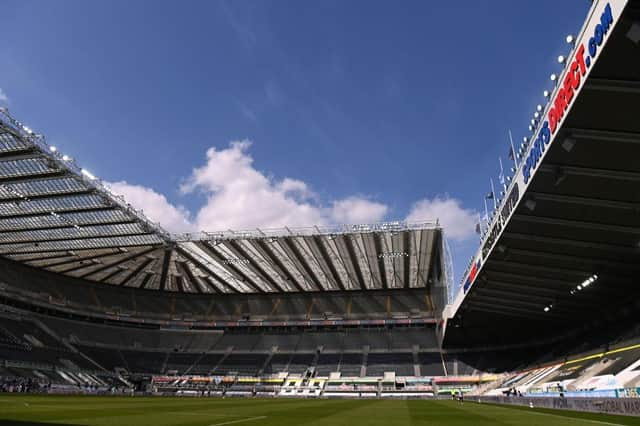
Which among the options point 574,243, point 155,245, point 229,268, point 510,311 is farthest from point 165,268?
point 574,243

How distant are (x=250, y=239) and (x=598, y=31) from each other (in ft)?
128

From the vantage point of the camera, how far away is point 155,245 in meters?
50.2

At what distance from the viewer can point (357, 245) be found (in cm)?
4681

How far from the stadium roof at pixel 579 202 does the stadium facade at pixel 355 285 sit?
8 cm

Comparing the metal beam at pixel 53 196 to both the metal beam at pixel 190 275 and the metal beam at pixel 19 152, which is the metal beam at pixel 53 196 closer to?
the metal beam at pixel 19 152

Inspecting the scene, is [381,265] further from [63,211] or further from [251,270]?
[63,211]

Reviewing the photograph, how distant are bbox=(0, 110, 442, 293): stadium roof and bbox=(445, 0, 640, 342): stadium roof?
1348 cm

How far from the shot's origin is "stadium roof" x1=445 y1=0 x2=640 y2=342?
11.4 meters

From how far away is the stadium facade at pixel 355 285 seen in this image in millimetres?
16109

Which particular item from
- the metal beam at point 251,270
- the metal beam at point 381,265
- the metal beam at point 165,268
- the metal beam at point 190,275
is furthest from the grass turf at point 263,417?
the metal beam at point 190,275

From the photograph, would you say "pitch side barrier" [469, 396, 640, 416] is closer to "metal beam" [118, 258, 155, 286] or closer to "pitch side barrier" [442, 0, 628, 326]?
"pitch side barrier" [442, 0, 628, 326]

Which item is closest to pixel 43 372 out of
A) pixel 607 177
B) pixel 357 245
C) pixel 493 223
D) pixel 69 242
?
pixel 69 242

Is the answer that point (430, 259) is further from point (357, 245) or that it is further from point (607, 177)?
point (607, 177)

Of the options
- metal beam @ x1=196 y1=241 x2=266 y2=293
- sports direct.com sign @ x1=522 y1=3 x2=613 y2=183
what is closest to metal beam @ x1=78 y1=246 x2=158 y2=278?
metal beam @ x1=196 y1=241 x2=266 y2=293
